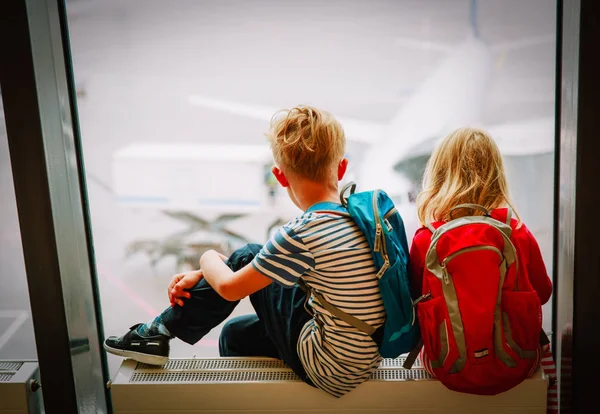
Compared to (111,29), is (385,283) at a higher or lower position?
lower

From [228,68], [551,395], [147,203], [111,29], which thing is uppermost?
[111,29]

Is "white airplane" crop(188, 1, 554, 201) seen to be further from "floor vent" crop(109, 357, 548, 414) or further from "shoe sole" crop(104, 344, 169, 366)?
"shoe sole" crop(104, 344, 169, 366)

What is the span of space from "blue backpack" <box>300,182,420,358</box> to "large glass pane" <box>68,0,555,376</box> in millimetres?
761

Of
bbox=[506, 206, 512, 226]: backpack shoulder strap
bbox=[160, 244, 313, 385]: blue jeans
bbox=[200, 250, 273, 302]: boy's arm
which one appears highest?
bbox=[506, 206, 512, 226]: backpack shoulder strap

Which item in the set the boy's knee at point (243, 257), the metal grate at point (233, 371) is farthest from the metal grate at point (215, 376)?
the boy's knee at point (243, 257)

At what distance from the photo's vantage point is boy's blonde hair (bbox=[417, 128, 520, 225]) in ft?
5.41

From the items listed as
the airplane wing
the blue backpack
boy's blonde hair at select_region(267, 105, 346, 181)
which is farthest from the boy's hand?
the airplane wing

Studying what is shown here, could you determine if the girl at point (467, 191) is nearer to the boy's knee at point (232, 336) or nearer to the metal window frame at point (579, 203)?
the metal window frame at point (579, 203)

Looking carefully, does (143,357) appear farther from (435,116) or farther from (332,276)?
(435,116)

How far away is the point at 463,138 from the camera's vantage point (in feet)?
5.51

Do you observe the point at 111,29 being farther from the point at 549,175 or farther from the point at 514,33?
the point at 549,175

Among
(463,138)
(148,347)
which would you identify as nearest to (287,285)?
(148,347)

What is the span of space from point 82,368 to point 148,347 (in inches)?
12.3

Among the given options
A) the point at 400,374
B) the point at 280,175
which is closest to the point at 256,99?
the point at 280,175
